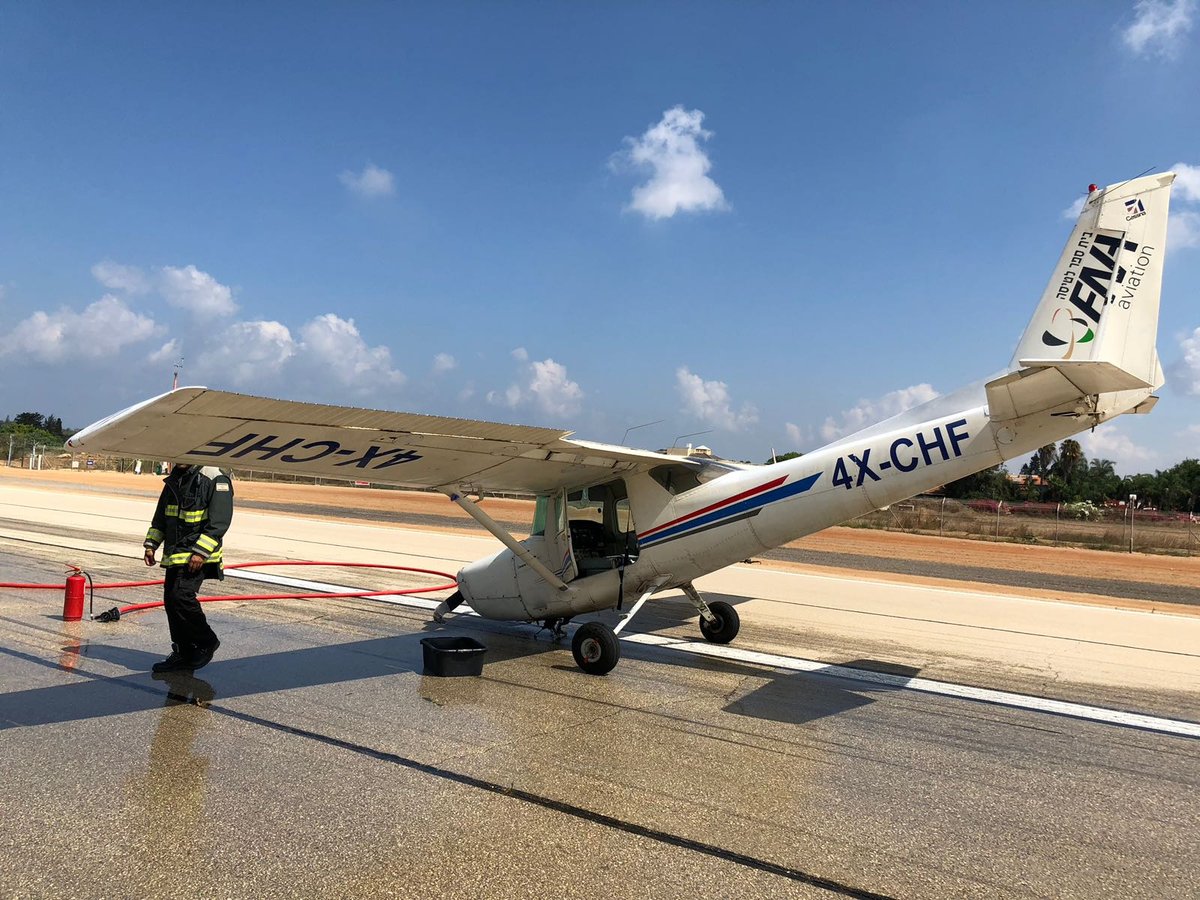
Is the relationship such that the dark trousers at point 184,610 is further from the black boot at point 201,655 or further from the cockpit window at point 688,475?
the cockpit window at point 688,475

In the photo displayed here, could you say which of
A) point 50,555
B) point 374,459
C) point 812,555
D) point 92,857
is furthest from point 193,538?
point 812,555

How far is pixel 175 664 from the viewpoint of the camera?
7949 millimetres

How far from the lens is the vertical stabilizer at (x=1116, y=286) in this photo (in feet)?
25.8

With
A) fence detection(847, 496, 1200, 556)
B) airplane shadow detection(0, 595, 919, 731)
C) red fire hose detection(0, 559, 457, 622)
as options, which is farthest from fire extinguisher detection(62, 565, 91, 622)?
fence detection(847, 496, 1200, 556)

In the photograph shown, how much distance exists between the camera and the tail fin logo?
316 inches

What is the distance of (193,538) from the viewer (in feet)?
26.5

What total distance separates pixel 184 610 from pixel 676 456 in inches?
235

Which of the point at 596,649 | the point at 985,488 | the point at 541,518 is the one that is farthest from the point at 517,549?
the point at 985,488

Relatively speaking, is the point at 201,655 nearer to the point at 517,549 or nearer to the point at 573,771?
the point at 517,549

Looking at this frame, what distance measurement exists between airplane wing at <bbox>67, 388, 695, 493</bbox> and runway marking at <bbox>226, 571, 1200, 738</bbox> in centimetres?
257

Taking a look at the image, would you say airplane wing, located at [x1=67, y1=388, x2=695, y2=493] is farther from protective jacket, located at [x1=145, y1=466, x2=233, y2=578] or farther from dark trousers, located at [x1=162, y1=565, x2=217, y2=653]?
dark trousers, located at [x1=162, y1=565, x2=217, y2=653]

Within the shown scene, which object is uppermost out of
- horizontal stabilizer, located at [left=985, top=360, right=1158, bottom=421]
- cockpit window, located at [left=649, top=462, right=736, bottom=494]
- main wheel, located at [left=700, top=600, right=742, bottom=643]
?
horizontal stabilizer, located at [left=985, top=360, right=1158, bottom=421]

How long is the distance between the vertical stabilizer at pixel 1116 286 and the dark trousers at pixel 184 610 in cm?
864

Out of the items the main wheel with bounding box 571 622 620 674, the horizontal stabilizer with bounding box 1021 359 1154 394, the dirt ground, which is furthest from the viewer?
the dirt ground
